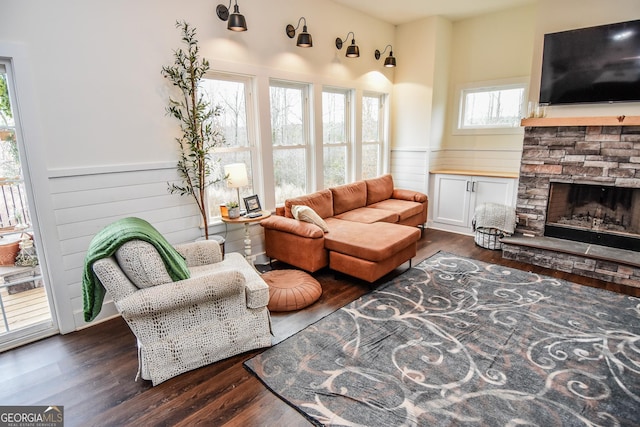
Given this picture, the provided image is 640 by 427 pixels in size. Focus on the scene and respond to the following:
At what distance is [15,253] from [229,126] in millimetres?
2113

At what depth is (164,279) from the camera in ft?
6.85

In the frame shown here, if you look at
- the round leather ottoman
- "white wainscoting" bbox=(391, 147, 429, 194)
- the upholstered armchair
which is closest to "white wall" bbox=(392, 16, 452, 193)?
"white wainscoting" bbox=(391, 147, 429, 194)

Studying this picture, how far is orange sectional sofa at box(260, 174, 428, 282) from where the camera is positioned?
10.8 feet

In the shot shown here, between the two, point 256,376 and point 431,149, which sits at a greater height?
point 431,149

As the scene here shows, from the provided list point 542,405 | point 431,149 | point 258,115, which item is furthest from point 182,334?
point 431,149

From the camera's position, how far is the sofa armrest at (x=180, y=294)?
193cm

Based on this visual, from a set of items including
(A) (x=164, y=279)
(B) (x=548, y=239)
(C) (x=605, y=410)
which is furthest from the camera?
(B) (x=548, y=239)

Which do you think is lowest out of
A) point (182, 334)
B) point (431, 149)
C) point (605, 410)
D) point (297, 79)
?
point (605, 410)

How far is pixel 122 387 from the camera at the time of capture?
2100mm

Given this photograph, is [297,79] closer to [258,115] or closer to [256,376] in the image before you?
[258,115]

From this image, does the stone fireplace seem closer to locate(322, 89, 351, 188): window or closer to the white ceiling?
the white ceiling

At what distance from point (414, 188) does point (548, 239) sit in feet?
Answer: 6.98

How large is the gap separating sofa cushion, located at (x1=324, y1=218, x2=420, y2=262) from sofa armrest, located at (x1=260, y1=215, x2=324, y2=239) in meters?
0.15

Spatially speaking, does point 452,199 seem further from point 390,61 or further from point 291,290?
point 291,290
